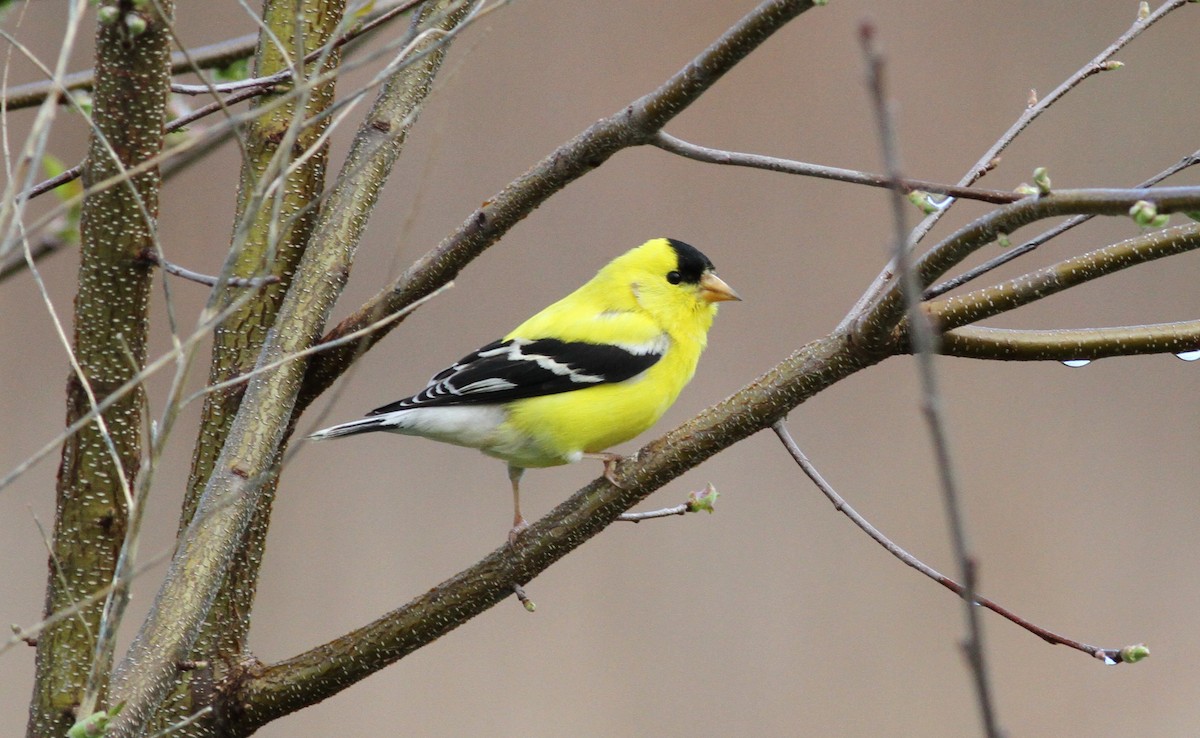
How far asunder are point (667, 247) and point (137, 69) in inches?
70.6

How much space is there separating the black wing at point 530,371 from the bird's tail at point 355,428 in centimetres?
10

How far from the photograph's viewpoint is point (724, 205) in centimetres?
390

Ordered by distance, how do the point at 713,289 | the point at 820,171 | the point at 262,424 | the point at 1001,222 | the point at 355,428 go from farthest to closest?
the point at 713,289 < the point at 355,428 < the point at 262,424 < the point at 820,171 < the point at 1001,222

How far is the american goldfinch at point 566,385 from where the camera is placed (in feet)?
8.15

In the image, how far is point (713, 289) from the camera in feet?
9.45

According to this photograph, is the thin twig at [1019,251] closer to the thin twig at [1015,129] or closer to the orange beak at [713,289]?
A: the thin twig at [1015,129]

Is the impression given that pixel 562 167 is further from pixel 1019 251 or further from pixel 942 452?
pixel 942 452

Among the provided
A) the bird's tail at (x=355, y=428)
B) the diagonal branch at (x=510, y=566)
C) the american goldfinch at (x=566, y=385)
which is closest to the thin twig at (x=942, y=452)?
the diagonal branch at (x=510, y=566)

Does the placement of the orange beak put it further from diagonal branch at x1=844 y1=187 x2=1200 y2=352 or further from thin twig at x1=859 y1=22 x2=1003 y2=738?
thin twig at x1=859 y1=22 x2=1003 y2=738

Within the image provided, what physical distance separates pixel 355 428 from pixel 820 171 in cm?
128

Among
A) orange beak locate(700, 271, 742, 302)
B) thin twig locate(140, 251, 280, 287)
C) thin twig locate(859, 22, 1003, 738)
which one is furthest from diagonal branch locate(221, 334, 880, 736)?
orange beak locate(700, 271, 742, 302)

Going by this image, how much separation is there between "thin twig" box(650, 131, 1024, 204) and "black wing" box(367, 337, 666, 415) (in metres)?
1.13

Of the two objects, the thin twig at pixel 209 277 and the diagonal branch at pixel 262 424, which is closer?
the thin twig at pixel 209 277

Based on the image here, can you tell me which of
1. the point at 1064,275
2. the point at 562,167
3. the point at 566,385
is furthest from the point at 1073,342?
the point at 566,385
